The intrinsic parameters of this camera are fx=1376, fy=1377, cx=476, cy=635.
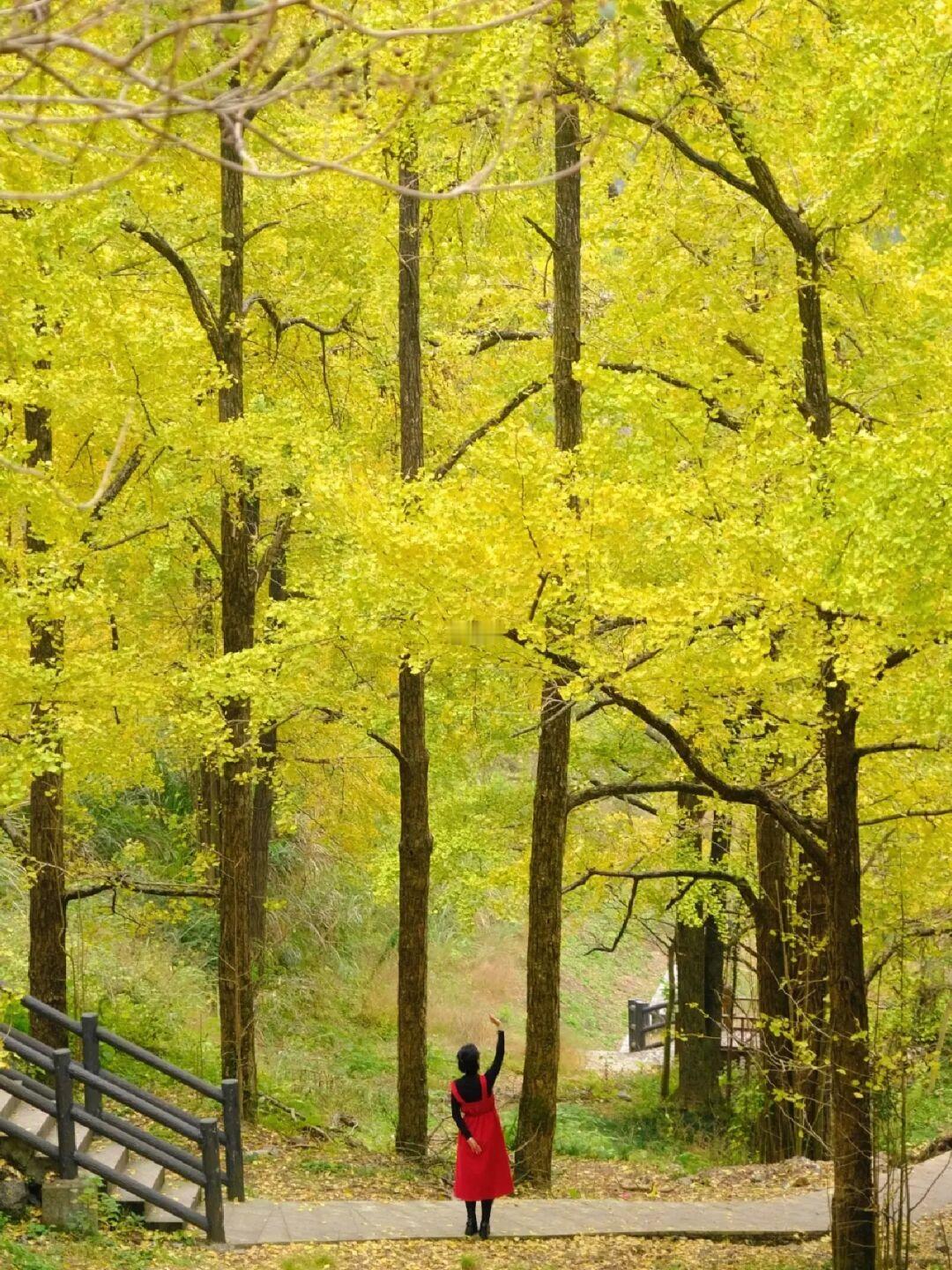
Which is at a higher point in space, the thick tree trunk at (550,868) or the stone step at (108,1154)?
the thick tree trunk at (550,868)

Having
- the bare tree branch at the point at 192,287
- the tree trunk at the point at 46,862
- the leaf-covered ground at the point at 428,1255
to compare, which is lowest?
the leaf-covered ground at the point at 428,1255

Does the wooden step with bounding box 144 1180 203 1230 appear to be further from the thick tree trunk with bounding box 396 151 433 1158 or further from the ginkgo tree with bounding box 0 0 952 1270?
the thick tree trunk with bounding box 396 151 433 1158

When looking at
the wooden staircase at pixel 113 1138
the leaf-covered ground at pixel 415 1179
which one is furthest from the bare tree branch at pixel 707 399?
the leaf-covered ground at pixel 415 1179

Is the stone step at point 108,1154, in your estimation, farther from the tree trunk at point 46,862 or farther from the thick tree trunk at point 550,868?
the thick tree trunk at point 550,868

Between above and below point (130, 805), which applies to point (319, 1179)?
below

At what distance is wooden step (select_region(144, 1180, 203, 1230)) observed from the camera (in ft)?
27.2

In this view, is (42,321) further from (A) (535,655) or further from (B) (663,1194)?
(B) (663,1194)

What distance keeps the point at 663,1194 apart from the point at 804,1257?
2908 mm

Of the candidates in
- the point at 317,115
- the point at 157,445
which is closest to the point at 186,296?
the point at 157,445

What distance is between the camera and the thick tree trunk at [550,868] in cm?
1099

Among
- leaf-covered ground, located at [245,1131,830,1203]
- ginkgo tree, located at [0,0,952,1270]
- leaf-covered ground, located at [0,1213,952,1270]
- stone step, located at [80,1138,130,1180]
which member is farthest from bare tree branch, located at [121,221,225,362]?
leaf-covered ground, located at [0,1213,952,1270]

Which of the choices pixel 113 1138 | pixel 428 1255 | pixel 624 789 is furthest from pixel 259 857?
pixel 428 1255

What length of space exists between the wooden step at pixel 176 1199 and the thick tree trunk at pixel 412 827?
393 cm

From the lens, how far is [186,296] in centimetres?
1317
